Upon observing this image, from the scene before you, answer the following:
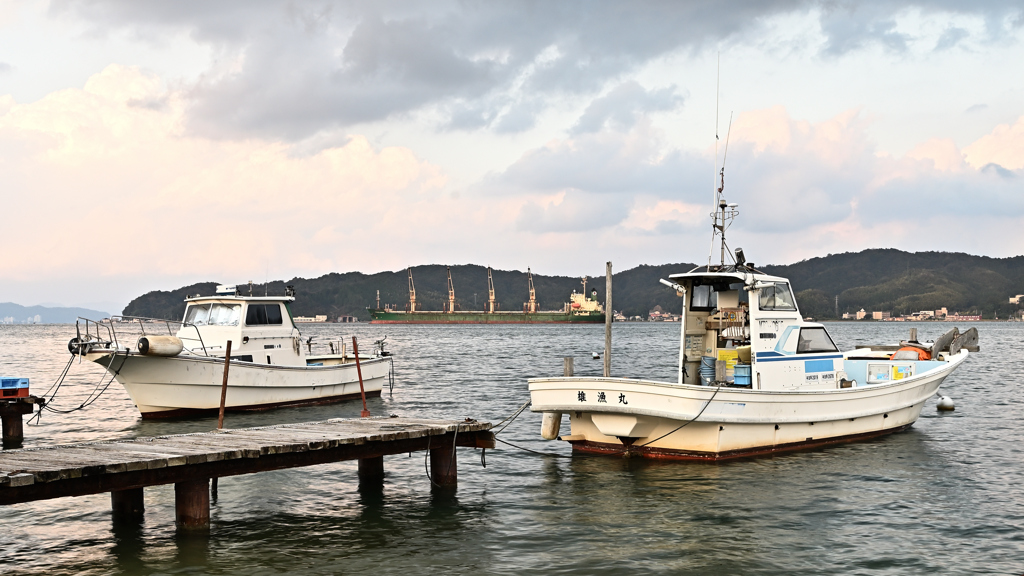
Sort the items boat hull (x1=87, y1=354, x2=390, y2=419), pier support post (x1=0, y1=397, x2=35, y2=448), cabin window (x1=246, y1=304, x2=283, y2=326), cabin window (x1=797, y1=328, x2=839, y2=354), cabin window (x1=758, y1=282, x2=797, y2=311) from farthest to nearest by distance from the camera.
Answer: cabin window (x1=246, y1=304, x2=283, y2=326), boat hull (x1=87, y1=354, x2=390, y2=419), pier support post (x1=0, y1=397, x2=35, y2=448), cabin window (x1=797, y1=328, x2=839, y2=354), cabin window (x1=758, y1=282, x2=797, y2=311)

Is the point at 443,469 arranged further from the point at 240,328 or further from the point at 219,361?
the point at 240,328

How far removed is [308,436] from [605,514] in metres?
4.46

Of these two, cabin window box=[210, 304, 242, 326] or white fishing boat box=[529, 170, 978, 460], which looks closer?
white fishing boat box=[529, 170, 978, 460]

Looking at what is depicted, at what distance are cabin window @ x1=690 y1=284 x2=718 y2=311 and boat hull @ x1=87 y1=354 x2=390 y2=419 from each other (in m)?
12.7

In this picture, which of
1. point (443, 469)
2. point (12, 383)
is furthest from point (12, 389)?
point (443, 469)

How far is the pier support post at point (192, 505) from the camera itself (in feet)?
34.2

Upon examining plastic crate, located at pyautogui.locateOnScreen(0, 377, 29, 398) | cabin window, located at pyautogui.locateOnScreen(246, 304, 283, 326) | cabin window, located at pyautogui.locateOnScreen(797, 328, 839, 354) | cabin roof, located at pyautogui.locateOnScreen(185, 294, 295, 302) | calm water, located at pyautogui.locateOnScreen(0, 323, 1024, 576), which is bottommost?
calm water, located at pyautogui.locateOnScreen(0, 323, 1024, 576)

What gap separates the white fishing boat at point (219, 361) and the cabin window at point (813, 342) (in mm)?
11548

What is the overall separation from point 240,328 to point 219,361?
1.58m

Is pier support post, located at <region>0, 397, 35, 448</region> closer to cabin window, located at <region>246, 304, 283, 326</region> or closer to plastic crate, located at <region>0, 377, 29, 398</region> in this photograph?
plastic crate, located at <region>0, 377, 29, 398</region>

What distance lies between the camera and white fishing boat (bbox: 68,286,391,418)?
69.7 feet

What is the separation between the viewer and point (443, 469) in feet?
43.9

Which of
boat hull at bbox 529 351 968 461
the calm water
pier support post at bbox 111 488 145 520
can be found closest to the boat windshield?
the calm water

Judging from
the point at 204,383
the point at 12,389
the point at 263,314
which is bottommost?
the point at 204,383
